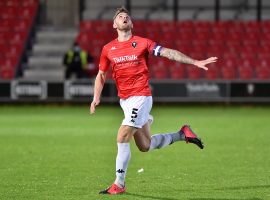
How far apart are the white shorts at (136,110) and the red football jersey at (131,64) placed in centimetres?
7

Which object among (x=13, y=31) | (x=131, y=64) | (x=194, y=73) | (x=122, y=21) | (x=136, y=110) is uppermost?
(x=122, y=21)

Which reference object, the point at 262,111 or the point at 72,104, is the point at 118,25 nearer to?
the point at 262,111

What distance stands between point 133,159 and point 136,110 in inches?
176

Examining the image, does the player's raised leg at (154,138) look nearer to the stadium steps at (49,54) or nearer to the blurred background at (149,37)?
the blurred background at (149,37)

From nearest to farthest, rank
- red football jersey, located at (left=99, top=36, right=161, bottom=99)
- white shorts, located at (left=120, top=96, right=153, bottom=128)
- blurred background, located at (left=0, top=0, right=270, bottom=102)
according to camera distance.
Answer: white shorts, located at (left=120, top=96, right=153, bottom=128) < red football jersey, located at (left=99, top=36, right=161, bottom=99) < blurred background, located at (left=0, top=0, right=270, bottom=102)

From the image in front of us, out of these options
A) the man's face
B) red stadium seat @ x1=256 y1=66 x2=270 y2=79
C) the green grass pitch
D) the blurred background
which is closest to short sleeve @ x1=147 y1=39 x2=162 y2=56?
the man's face

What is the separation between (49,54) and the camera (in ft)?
110

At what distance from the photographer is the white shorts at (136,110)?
33.2 ft

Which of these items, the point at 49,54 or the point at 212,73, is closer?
the point at 212,73

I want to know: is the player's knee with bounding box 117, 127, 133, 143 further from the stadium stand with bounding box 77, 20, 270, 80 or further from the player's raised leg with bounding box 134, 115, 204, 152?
the stadium stand with bounding box 77, 20, 270, 80

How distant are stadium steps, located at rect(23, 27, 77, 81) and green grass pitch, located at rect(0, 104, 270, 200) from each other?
268 inches

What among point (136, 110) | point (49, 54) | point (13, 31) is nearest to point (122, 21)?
point (136, 110)

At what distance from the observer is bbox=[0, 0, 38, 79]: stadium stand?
31.9 meters

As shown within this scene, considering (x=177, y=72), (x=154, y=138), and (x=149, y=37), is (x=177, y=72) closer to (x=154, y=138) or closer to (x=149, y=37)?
(x=149, y=37)
